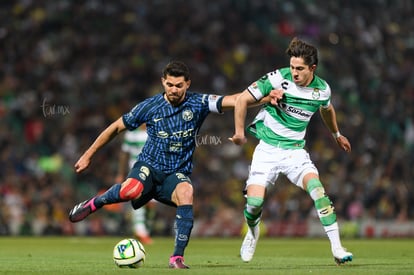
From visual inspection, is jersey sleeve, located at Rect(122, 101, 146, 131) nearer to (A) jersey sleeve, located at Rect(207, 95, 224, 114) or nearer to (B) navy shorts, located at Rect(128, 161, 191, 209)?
(B) navy shorts, located at Rect(128, 161, 191, 209)

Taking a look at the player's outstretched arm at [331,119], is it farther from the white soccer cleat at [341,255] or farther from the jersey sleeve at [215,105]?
the white soccer cleat at [341,255]

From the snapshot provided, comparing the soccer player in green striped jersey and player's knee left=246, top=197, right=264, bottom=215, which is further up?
the soccer player in green striped jersey

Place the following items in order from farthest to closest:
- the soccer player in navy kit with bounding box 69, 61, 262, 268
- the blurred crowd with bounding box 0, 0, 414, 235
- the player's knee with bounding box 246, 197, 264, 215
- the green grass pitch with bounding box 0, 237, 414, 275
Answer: the blurred crowd with bounding box 0, 0, 414, 235 → the player's knee with bounding box 246, 197, 264, 215 → the soccer player in navy kit with bounding box 69, 61, 262, 268 → the green grass pitch with bounding box 0, 237, 414, 275

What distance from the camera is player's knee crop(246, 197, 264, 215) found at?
10.5 m

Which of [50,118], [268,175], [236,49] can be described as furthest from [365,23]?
[268,175]

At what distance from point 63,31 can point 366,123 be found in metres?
7.87

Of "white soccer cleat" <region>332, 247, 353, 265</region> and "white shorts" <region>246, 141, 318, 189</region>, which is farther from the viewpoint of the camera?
"white shorts" <region>246, 141, 318, 189</region>

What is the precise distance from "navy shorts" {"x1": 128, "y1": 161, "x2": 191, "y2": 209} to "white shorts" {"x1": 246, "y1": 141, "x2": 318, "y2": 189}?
0.80 metres

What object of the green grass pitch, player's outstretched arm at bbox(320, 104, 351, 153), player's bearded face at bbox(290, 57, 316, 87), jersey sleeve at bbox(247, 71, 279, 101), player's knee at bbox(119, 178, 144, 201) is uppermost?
player's bearded face at bbox(290, 57, 316, 87)

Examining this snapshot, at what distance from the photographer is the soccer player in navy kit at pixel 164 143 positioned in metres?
10.2

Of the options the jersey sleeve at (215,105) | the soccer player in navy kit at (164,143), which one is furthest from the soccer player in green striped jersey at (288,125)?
the soccer player in navy kit at (164,143)

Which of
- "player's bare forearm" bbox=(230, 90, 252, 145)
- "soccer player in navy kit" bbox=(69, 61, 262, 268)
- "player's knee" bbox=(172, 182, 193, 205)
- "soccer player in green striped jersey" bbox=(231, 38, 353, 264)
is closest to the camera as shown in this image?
"player's bare forearm" bbox=(230, 90, 252, 145)

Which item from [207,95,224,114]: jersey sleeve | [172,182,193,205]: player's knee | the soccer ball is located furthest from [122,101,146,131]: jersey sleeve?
the soccer ball

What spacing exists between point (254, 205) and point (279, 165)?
508mm
